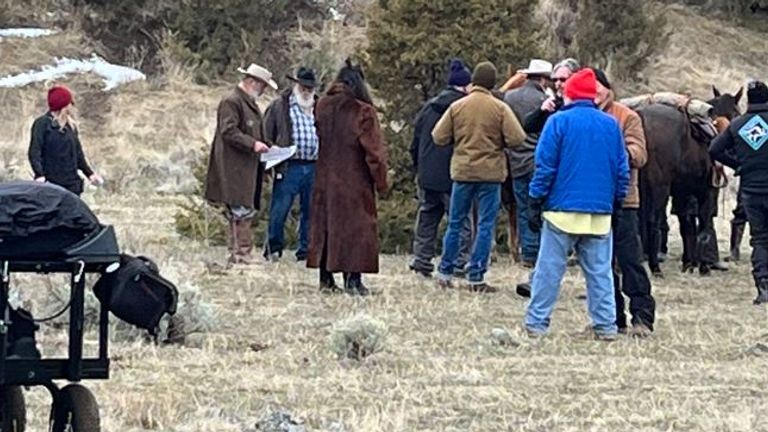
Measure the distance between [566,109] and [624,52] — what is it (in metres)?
20.7

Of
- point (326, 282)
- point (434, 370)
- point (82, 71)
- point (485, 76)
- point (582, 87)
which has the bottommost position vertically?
point (82, 71)

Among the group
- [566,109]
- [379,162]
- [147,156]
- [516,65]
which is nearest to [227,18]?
[147,156]

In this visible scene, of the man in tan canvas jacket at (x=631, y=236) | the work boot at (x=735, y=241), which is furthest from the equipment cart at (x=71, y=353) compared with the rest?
the work boot at (x=735, y=241)

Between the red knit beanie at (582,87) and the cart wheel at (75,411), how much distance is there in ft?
16.3

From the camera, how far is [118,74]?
1195 inches

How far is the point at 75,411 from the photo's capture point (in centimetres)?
708

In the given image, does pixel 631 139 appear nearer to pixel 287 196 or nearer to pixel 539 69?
pixel 539 69

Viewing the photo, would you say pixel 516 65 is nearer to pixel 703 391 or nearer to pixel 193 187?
pixel 193 187

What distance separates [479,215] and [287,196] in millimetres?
2588

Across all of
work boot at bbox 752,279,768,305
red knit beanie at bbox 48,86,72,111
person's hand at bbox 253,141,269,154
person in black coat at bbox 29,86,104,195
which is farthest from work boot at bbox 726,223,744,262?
red knit beanie at bbox 48,86,72,111

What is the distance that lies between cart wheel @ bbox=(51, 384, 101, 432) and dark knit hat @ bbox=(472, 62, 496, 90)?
708 cm

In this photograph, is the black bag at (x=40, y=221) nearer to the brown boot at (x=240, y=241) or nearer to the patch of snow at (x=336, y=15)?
the brown boot at (x=240, y=241)

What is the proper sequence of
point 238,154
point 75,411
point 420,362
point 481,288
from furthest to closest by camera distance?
point 238,154, point 481,288, point 420,362, point 75,411

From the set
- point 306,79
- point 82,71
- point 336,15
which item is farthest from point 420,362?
point 336,15
